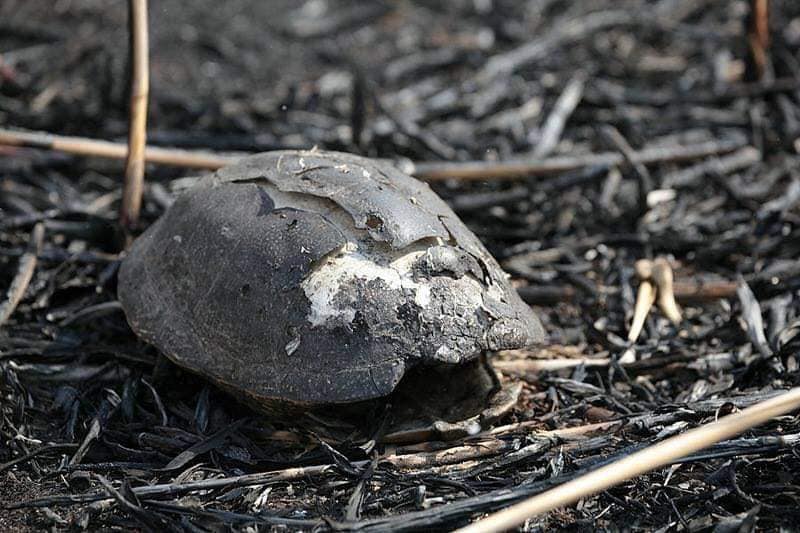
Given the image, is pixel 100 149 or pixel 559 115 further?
pixel 559 115

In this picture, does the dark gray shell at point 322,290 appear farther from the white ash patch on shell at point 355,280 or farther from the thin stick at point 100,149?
the thin stick at point 100,149

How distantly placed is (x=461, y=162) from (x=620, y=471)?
2.54 metres

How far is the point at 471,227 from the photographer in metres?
4.17

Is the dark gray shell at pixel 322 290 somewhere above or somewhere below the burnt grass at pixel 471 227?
above

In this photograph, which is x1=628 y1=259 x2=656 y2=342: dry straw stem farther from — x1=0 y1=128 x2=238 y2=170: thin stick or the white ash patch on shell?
x1=0 y1=128 x2=238 y2=170: thin stick

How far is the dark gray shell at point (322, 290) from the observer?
8.45 ft

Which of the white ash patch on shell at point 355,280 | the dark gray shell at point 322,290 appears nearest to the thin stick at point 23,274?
the dark gray shell at point 322,290

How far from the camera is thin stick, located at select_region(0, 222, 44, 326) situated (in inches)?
132

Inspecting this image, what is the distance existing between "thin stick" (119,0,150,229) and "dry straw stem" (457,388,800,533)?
2.24 metres

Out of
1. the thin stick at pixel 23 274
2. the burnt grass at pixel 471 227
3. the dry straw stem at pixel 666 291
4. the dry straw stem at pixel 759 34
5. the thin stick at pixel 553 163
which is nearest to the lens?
the burnt grass at pixel 471 227

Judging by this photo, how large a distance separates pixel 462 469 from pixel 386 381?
15.2 inches

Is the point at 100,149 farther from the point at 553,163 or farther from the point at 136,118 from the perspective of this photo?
the point at 553,163

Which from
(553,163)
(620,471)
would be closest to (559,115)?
(553,163)

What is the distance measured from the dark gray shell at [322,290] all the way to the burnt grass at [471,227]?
251 millimetres
